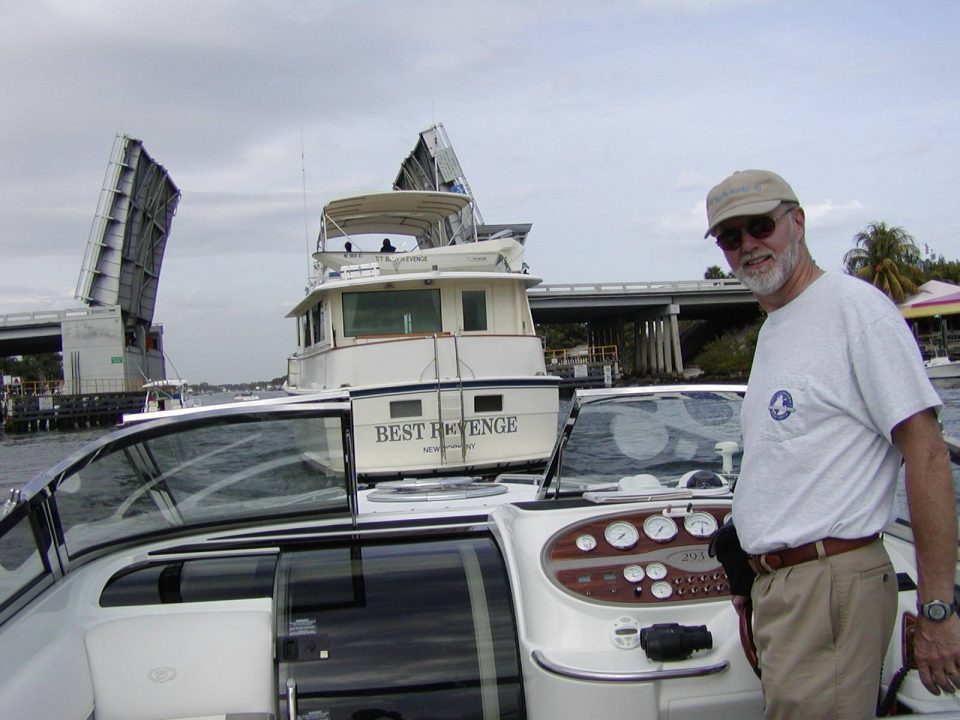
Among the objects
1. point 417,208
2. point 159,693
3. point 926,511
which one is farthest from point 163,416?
point 417,208

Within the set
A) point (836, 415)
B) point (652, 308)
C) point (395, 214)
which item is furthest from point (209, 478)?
point (652, 308)

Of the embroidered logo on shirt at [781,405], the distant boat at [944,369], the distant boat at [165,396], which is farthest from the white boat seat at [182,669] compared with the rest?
the distant boat at [944,369]

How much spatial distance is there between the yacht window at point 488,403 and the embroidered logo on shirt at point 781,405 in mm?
10355

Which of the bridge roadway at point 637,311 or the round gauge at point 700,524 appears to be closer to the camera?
the round gauge at point 700,524

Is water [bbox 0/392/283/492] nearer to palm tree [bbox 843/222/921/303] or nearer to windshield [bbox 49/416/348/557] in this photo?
windshield [bbox 49/416/348/557]

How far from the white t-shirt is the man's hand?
0.22 meters

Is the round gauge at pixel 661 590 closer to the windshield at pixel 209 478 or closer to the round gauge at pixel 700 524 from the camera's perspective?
the round gauge at pixel 700 524

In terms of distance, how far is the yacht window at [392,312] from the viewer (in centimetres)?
1371

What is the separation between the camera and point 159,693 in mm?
2879

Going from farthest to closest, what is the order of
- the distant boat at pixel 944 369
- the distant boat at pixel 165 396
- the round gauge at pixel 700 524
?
the distant boat at pixel 944 369 → the distant boat at pixel 165 396 → the round gauge at pixel 700 524

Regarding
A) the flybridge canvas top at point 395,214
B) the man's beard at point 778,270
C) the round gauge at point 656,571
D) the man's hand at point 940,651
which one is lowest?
the round gauge at point 656,571

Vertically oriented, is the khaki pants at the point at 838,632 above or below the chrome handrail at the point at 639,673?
above

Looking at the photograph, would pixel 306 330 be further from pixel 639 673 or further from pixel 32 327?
pixel 32 327

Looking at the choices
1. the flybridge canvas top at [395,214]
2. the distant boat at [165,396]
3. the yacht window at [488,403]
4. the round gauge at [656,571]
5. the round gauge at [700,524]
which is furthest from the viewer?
the distant boat at [165,396]
